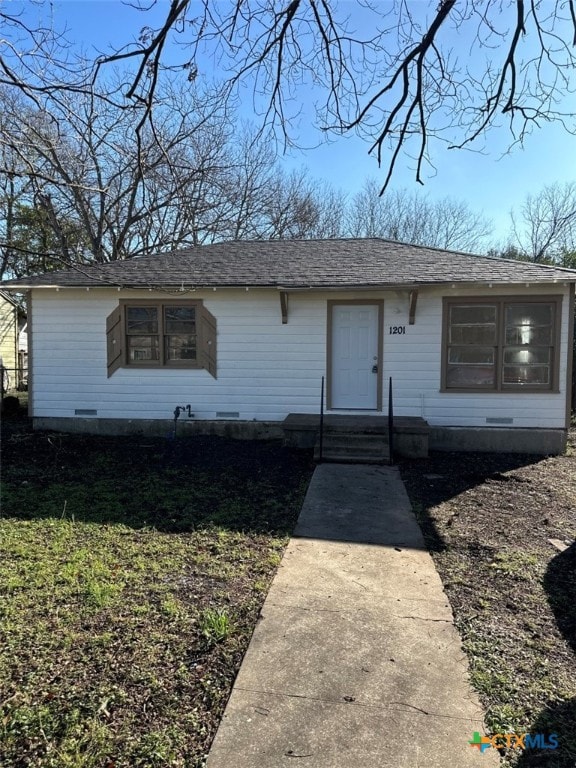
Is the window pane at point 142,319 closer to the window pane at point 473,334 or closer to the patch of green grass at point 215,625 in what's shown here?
the window pane at point 473,334

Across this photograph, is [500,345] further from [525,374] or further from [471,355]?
[525,374]

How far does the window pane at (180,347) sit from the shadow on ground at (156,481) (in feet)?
5.26

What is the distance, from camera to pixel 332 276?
8656 millimetres

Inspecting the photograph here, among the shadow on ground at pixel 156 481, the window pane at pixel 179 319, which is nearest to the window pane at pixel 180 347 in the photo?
the window pane at pixel 179 319

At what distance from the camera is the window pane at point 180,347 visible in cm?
921

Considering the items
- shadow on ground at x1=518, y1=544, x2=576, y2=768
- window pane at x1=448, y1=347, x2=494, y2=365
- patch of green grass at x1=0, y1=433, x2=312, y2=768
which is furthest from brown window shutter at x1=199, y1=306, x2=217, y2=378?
shadow on ground at x1=518, y1=544, x2=576, y2=768

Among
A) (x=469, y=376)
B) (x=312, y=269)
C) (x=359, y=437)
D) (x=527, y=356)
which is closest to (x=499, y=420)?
(x=469, y=376)

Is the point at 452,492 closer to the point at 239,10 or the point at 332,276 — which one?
the point at 332,276

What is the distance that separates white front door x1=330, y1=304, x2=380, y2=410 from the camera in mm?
8766

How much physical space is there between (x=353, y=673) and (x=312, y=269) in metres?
7.80

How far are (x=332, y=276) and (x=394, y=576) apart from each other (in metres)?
6.09

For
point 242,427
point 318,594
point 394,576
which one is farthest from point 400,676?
point 242,427

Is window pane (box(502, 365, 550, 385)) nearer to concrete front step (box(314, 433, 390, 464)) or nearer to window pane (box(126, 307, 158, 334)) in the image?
concrete front step (box(314, 433, 390, 464))

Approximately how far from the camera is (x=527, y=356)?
838 cm
